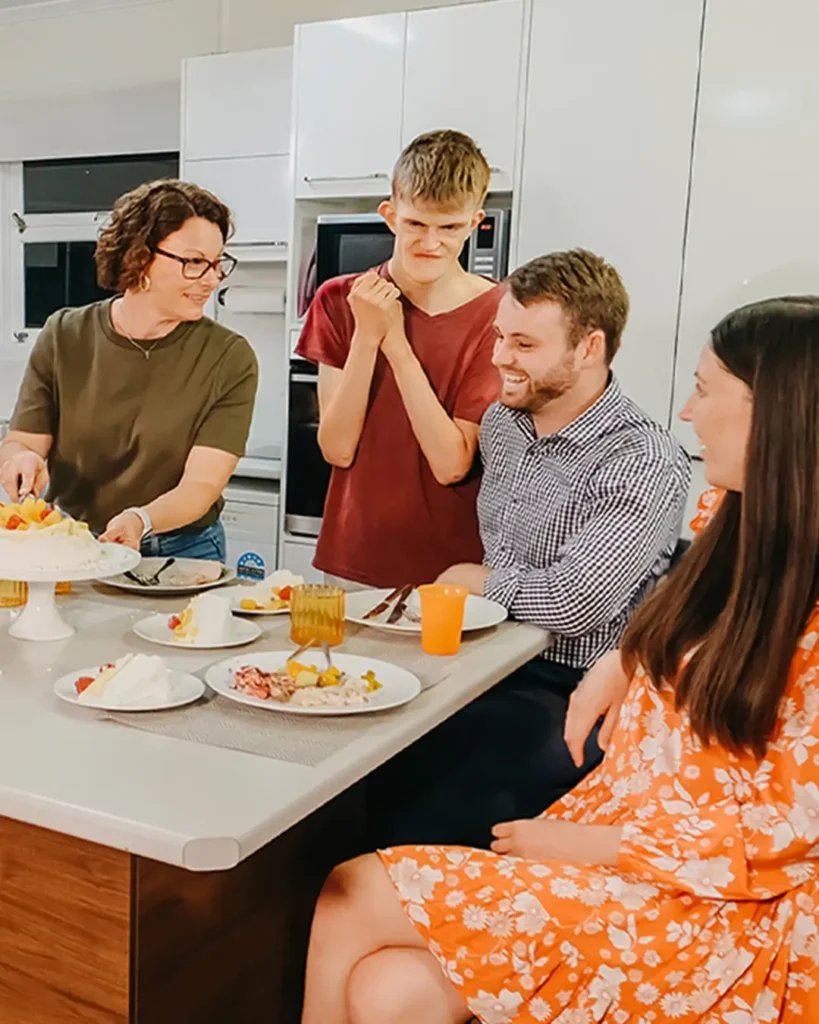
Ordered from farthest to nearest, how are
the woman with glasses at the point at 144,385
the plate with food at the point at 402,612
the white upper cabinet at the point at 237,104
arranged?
1. the white upper cabinet at the point at 237,104
2. the woman with glasses at the point at 144,385
3. the plate with food at the point at 402,612

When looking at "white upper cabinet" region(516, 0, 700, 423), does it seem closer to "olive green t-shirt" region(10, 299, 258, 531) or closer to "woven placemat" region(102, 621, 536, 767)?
"olive green t-shirt" region(10, 299, 258, 531)

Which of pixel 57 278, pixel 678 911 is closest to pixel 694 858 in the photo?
pixel 678 911

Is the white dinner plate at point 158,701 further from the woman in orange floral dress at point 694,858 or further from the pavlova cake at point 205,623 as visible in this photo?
the woman in orange floral dress at point 694,858

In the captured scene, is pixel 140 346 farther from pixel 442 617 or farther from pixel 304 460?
pixel 304 460

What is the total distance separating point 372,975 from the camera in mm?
1157

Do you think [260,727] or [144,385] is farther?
[144,385]

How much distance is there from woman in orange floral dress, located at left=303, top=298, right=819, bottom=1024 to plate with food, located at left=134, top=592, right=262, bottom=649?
42 centimetres

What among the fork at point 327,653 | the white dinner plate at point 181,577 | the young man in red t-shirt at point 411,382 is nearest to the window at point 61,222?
the young man in red t-shirt at point 411,382

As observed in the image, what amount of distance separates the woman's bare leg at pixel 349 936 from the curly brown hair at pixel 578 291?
3.37 feet

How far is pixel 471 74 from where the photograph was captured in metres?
3.29

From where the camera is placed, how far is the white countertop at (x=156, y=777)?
93 cm

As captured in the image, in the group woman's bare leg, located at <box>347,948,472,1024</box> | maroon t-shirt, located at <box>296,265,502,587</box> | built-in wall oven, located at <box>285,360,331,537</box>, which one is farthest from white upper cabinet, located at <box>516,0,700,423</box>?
woman's bare leg, located at <box>347,948,472,1024</box>

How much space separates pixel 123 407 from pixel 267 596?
1.96 feet

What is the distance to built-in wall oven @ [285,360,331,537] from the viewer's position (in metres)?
3.64
